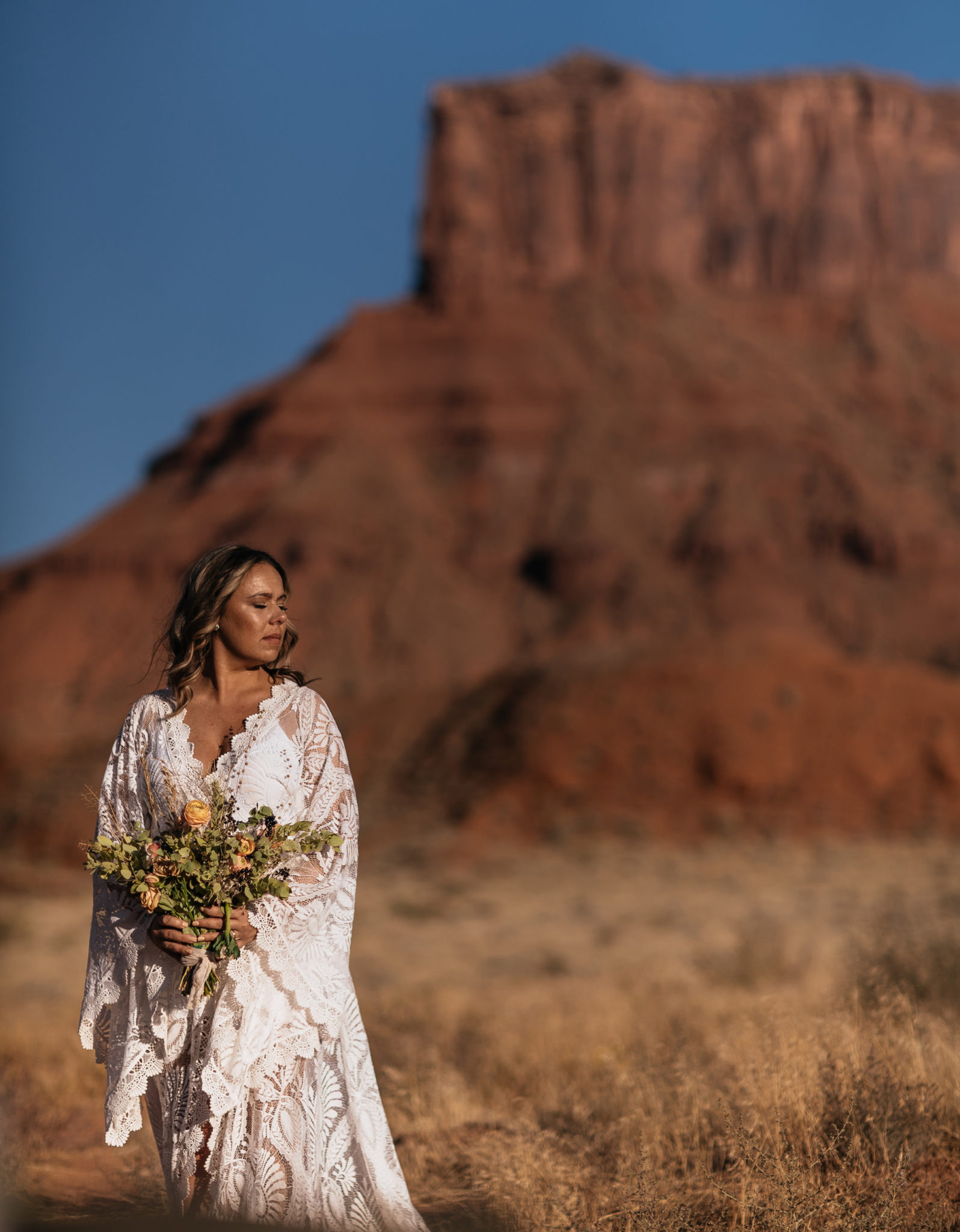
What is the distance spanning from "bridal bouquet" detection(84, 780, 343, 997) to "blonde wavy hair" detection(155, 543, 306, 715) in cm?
36

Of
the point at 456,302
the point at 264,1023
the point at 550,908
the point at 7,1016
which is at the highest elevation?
the point at 456,302

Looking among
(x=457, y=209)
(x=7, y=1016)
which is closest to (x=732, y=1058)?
(x=7, y=1016)

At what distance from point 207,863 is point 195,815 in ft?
0.42

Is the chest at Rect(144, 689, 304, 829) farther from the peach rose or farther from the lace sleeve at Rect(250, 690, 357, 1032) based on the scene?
the peach rose

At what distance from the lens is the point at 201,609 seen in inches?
139

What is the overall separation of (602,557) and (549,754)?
21.4 m

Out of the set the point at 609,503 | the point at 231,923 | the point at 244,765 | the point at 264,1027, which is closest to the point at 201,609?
the point at 244,765

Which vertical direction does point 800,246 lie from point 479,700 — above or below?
above

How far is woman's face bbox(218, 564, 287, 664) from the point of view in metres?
3.53

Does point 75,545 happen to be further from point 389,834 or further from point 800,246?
point 800,246

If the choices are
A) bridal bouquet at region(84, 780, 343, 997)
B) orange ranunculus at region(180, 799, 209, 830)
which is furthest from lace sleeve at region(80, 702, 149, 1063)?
orange ranunculus at region(180, 799, 209, 830)

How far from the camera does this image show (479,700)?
34.2m

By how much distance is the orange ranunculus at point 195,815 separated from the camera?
3.27 metres

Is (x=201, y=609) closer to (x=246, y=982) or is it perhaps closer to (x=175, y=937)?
(x=175, y=937)
